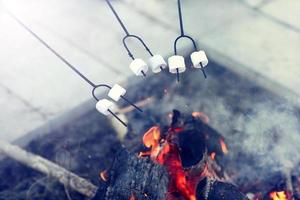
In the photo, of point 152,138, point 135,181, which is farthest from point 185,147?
point 135,181

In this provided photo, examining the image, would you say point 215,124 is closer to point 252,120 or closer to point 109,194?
point 252,120

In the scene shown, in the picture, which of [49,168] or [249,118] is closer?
[49,168]

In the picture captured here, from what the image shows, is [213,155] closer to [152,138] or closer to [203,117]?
[152,138]

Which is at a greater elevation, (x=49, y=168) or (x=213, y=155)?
(x=213, y=155)

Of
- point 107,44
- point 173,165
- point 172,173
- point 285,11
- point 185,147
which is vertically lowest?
point 172,173

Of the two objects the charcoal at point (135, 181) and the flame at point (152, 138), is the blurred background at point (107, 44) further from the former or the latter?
the charcoal at point (135, 181)

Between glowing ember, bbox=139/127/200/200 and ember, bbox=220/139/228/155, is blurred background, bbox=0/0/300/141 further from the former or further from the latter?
glowing ember, bbox=139/127/200/200

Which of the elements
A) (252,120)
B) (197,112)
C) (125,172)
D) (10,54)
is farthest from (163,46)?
(125,172)
